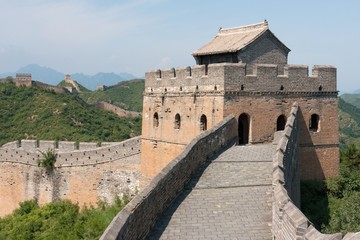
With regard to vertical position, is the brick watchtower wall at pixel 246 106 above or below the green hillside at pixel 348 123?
above

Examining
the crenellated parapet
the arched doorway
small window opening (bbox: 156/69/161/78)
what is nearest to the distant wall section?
small window opening (bbox: 156/69/161/78)

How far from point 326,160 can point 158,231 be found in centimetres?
1022

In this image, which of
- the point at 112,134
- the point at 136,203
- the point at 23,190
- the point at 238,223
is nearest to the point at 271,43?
the point at 238,223

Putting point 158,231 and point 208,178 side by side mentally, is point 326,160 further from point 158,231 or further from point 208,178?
point 158,231

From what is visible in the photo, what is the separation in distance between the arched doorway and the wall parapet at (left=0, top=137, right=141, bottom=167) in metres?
5.44

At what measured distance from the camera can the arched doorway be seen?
14.9m

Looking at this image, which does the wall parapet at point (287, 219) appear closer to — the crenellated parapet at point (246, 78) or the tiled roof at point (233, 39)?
the crenellated parapet at point (246, 78)

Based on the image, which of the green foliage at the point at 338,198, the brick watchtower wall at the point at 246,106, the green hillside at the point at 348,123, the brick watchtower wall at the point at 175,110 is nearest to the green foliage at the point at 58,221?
the brick watchtower wall at the point at 175,110

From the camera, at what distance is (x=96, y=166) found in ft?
66.8

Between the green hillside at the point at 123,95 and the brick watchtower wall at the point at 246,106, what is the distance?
42903mm

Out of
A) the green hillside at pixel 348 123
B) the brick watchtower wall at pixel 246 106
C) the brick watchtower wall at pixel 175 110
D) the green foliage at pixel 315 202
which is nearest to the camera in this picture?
the green foliage at pixel 315 202

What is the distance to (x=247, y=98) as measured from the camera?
48.2 feet

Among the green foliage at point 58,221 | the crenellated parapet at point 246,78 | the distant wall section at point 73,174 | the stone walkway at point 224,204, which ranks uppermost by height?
the crenellated parapet at point 246,78

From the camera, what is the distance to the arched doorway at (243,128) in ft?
49.0
